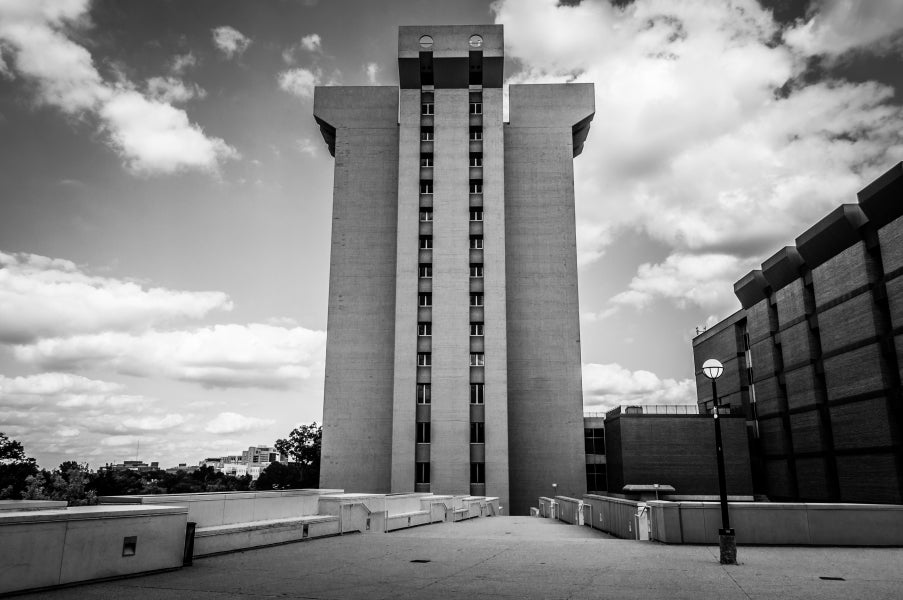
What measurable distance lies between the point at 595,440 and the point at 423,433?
1955cm

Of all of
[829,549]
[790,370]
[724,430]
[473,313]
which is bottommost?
[829,549]

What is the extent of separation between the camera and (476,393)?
54.5 meters

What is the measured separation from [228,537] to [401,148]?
49295 mm

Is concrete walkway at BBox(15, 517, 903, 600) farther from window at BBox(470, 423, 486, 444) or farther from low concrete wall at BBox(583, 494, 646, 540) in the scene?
window at BBox(470, 423, 486, 444)

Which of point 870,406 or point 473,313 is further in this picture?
point 473,313

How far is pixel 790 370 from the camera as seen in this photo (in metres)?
58.6

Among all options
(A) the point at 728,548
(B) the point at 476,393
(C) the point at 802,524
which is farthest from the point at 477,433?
(A) the point at 728,548

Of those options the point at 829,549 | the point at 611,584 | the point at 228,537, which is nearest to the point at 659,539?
the point at 829,549

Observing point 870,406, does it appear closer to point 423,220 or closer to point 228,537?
point 423,220

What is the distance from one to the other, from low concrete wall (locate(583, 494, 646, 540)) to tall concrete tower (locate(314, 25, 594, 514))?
2749cm

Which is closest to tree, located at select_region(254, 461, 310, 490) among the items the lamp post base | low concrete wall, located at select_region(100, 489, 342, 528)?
low concrete wall, located at select_region(100, 489, 342, 528)

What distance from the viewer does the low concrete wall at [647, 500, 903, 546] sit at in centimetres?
1669

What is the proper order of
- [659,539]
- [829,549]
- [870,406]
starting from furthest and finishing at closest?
1. [870,406]
2. [659,539]
3. [829,549]

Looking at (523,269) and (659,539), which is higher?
(523,269)
